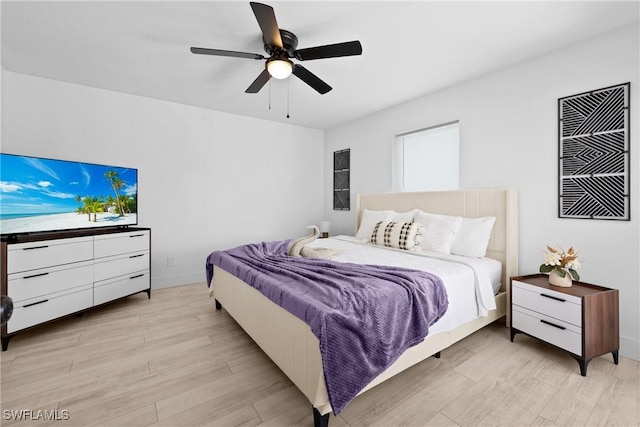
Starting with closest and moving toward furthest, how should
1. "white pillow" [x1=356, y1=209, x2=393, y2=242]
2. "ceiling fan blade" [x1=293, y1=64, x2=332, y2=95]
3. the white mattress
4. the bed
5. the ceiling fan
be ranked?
the bed < the ceiling fan < the white mattress < "ceiling fan blade" [x1=293, y1=64, x2=332, y2=95] < "white pillow" [x1=356, y1=209, x2=393, y2=242]

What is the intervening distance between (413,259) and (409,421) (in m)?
1.37

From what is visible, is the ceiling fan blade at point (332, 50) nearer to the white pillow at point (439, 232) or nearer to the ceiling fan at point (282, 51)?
the ceiling fan at point (282, 51)

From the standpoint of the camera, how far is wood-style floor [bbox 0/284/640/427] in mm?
1513

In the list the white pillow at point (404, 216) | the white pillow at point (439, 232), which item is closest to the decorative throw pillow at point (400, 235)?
the white pillow at point (439, 232)

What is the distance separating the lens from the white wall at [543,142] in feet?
7.02

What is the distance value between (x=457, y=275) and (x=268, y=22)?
2249 millimetres

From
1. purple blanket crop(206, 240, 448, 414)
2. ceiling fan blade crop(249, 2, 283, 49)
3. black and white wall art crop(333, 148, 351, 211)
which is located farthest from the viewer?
black and white wall art crop(333, 148, 351, 211)

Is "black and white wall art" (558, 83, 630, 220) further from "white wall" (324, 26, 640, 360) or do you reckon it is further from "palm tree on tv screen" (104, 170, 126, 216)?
"palm tree on tv screen" (104, 170, 126, 216)

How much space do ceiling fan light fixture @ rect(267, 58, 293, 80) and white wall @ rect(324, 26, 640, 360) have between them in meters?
2.10

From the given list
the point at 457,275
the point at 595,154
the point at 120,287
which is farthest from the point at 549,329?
the point at 120,287

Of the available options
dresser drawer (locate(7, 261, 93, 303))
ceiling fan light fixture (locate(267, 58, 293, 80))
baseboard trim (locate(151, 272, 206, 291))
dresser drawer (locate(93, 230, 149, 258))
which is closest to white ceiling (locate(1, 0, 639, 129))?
ceiling fan light fixture (locate(267, 58, 293, 80))

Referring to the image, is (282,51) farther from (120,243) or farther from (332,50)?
(120,243)

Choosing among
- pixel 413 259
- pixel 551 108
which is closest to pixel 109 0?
pixel 413 259

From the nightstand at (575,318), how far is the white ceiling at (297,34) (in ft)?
6.67
